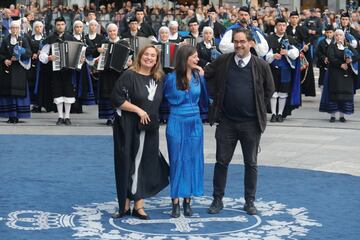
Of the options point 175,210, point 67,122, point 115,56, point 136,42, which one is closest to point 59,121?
point 67,122

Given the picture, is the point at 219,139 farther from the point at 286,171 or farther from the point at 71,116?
the point at 71,116

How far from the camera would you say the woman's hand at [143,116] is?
902cm

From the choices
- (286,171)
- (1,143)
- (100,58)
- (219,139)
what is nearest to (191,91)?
(219,139)

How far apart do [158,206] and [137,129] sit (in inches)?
39.0

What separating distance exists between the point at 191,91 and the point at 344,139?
6.17m

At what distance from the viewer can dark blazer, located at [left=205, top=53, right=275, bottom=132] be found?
9266mm

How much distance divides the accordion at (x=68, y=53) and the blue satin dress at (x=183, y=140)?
758 centimetres

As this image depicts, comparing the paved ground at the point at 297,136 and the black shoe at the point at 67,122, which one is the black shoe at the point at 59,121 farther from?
the paved ground at the point at 297,136

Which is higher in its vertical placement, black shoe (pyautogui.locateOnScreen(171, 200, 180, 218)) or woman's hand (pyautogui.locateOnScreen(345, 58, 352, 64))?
woman's hand (pyautogui.locateOnScreen(345, 58, 352, 64))

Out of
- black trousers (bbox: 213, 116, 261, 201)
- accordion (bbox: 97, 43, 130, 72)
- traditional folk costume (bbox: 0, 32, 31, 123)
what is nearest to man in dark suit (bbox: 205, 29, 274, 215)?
black trousers (bbox: 213, 116, 261, 201)

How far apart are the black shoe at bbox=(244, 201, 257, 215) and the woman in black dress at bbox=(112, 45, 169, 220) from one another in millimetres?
911

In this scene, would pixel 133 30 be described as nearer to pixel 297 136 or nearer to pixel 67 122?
pixel 67 122

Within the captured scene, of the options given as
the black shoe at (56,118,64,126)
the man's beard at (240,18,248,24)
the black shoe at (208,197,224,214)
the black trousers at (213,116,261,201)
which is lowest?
the black shoe at (208,197,224,214)

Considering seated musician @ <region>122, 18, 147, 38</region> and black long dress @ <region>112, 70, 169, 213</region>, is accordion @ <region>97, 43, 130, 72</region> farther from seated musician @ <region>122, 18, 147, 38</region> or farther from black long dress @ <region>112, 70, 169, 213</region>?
black long dress @ <region>112, 70, 169, 213</region>
